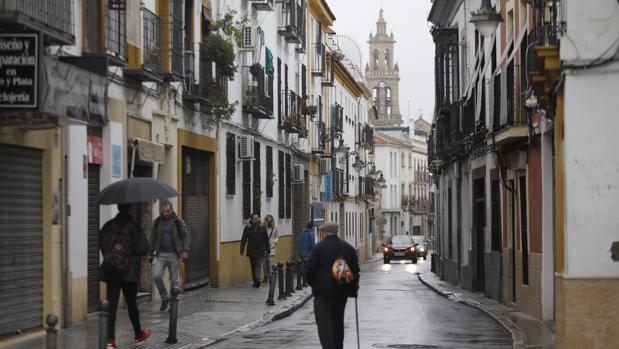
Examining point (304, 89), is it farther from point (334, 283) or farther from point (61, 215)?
point (334, 283)

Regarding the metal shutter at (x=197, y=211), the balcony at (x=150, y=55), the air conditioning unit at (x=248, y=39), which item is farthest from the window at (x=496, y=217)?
the balcony at (x=150, y=55)

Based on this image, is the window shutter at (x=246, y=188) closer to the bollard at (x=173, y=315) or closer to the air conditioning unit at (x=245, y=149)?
the air conditioning unit at (x=245, y=149)

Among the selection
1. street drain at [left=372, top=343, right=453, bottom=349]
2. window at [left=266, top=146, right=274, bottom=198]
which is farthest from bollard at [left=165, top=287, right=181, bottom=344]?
window at [left=266, top=146, right=274, bottom=198]

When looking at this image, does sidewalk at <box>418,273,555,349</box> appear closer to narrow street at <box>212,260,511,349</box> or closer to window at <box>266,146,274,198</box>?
narrow street at <box>212,260,511,349</box>

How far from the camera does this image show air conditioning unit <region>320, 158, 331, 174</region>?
5229 centimetres

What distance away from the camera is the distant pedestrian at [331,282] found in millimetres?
13531

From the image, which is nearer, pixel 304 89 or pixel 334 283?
pixel 334 283

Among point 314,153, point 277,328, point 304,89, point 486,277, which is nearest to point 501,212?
point 486,277

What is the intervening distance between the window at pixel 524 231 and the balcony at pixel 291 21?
53.1 ft

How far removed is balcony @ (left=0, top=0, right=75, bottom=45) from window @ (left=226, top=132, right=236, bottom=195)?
13709 mm

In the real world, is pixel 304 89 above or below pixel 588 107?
above

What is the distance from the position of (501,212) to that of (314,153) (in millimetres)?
24544

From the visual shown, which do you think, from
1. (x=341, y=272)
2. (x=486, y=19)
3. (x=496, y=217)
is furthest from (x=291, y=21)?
(x=341, y=272)

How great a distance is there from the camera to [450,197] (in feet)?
122
